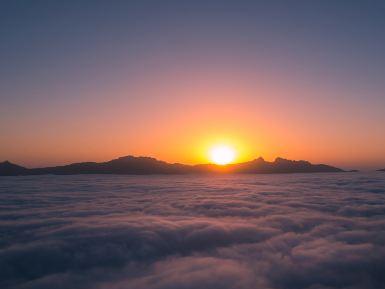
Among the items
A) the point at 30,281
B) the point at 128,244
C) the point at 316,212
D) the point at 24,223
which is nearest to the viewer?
the point at 30,281

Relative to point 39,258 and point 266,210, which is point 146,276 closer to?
point 39,258

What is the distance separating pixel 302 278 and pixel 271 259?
1214 millimetres

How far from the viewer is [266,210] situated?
1661cm

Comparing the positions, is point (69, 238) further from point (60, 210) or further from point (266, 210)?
point (266, 210)

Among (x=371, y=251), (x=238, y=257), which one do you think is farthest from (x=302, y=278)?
(x=371, y=251)

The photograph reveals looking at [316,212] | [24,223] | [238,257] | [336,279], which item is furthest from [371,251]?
[24,223]

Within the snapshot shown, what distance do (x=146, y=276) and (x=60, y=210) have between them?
10300 millimetres

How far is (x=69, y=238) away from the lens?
1051 centimetres

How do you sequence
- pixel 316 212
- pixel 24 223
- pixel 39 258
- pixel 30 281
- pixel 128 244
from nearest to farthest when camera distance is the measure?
1. pixel 30 281
2. pixel 39 258
3. pixel 128 244
4. pixel 24 223
5. pixel 316 212

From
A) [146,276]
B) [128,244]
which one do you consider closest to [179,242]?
[128,244]

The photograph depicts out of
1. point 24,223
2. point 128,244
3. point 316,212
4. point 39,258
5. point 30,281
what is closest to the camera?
point 30,281

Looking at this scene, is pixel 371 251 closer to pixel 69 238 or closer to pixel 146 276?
pixel 146 276

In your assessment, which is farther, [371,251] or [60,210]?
[60,210]

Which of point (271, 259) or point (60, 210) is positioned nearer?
point (271, 259)
